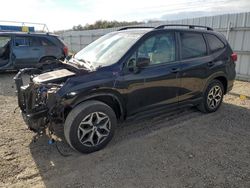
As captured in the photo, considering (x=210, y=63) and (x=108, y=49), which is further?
(x=210, y=63)

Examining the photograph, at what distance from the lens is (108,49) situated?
4000 mm

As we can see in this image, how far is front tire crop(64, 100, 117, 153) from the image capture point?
3.24 metres

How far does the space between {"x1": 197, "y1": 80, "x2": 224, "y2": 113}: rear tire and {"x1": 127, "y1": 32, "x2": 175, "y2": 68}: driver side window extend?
1.31 meters

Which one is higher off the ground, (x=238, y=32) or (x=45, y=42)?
(x=238, y=32)

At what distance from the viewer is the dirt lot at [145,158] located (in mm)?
2850

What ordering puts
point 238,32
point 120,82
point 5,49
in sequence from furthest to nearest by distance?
point 5,49, point 238,32, point 120,82

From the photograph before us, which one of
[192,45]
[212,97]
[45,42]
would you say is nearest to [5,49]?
[45,42]

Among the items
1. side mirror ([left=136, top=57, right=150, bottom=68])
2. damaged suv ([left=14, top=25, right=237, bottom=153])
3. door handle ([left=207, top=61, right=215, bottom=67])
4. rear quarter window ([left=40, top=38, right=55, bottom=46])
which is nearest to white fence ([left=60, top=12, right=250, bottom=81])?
damaged suv ([left=14, top=25, right=237, bottom=153])

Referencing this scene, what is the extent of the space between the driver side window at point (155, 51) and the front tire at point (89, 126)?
0.84 m

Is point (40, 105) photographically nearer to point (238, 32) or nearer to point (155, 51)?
point (155, 51)

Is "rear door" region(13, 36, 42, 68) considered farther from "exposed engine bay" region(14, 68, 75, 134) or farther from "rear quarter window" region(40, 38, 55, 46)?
"exposed engine bay" region(14, 68, 75, 134)

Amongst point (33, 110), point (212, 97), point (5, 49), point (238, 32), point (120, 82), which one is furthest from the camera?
point (5, 49)

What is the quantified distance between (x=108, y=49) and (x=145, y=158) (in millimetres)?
1914

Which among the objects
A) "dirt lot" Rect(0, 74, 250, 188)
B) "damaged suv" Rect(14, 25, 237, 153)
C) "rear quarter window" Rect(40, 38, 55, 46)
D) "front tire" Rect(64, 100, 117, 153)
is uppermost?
"rear quarter window" Rect(40, 38, 55, 46)
